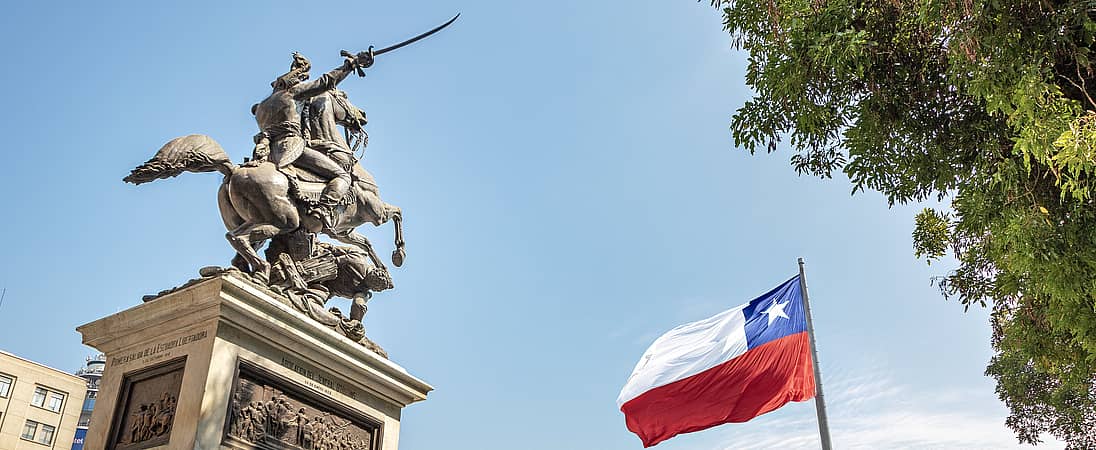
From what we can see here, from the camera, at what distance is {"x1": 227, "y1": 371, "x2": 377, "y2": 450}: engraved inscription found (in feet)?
20.0

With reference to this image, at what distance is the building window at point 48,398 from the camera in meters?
35.6

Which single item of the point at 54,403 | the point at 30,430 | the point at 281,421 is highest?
the point at 54,403

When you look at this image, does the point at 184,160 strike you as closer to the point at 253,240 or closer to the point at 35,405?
the point at 253,240

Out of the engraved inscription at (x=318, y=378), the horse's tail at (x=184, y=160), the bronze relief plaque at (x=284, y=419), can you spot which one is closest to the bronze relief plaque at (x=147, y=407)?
the bronze relief plaque at (x=284, y=419)

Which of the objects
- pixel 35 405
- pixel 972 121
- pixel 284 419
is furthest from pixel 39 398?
pixel 972 121

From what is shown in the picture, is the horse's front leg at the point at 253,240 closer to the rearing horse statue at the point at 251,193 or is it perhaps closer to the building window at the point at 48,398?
the rearing horse statue at the point at 251,193

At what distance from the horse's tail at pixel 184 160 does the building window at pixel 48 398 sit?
3306 cm

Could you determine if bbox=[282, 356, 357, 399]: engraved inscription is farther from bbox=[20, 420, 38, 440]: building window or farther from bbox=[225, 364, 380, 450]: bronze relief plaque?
bbox=[20, 420, 38, 440]: building window

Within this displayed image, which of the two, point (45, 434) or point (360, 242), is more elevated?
point (45, 434)

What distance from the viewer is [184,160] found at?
280 inches

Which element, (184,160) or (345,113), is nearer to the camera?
(184,160)

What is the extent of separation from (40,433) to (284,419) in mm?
40858

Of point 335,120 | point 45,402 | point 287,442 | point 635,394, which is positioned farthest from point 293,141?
point 45,402

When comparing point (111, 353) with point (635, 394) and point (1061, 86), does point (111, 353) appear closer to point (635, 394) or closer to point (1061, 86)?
point (635, 394)
